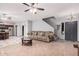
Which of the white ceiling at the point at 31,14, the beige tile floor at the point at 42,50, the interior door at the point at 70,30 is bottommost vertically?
the beige tile floor at the point at 42,50

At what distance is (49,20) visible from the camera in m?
3.49

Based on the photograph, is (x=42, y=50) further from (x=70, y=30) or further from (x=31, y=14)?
(x=31, y=14)

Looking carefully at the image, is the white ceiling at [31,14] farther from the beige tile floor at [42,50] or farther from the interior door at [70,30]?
the beige tile floor at [42,50]

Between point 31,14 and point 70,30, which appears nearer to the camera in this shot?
point 31,14

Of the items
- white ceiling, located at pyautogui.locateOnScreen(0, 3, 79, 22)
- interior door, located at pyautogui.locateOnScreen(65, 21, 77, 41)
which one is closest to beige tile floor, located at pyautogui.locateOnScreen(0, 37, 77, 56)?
interior door, located at pyautogui.locateOnScreen(65, 21, 77, 41)

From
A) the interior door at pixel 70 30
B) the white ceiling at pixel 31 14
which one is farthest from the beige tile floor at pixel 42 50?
the white ceiling at pixel 31 14

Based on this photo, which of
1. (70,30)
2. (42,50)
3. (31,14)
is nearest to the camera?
(31,14)

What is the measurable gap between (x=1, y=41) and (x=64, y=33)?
3689mm

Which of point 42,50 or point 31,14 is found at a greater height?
point 31,14

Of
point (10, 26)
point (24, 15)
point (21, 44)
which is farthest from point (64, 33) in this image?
point (21, 44)

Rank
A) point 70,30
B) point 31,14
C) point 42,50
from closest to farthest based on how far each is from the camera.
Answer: point 31,14, point 70,30, point 42,50

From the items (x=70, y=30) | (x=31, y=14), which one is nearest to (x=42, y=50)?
(x=70, y=30)

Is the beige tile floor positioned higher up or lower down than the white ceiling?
lower down

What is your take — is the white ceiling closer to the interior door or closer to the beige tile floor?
the interior door
